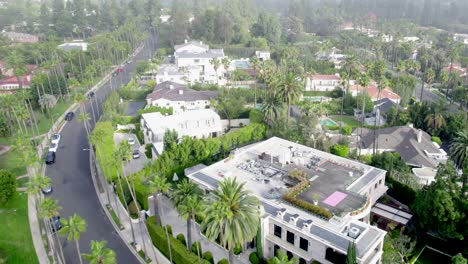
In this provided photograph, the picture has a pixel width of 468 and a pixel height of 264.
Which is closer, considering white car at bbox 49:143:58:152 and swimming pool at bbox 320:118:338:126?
white car at bbox 49:143:58:152

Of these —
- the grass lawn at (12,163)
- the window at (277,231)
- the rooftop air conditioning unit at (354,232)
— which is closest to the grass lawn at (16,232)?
the grass lawn at (12,163)

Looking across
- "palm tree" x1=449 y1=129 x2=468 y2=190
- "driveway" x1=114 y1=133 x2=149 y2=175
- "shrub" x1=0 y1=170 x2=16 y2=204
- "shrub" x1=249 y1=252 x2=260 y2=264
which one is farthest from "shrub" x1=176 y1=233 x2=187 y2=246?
"palm tree" x1=449 y1=129 x2=468 y2=190

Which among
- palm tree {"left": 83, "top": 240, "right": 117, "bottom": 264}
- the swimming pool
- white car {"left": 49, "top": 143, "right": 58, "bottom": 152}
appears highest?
palm tree {"left": 83, "top": 240, "right": 117, "bottom": 264}

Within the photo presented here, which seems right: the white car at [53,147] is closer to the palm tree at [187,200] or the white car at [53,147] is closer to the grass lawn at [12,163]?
the grass lawn at [12,163]

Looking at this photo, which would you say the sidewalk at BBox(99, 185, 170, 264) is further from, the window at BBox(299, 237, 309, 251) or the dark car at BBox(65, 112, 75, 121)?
the dark car at BBox(65, 112, 75, 121)

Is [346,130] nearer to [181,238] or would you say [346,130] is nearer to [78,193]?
[181,238]

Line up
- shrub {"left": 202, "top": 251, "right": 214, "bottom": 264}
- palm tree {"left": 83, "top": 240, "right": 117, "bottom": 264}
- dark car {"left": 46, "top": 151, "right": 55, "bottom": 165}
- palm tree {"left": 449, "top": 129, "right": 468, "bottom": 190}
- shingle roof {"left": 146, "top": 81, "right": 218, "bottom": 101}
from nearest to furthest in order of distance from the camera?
palm tree {"left": 83, "top": 240, "right": 117, "bottom": 264} → shrub {"left": 202, "top": 251, "right": 214, "bottom": 264} → palm tree {"left": 449, "top": 129, "right": 468, "bottom": 190} → dark car {"left": 46, "top": 151, "right": 55, "bottom": 165} → shingle roof {"left": 146, "top": 81, "right": 218, "bottom": 101}

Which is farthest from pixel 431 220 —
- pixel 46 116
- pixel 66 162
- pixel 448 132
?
pixel 46 116

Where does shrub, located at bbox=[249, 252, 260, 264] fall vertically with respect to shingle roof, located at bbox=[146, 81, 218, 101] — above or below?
below
